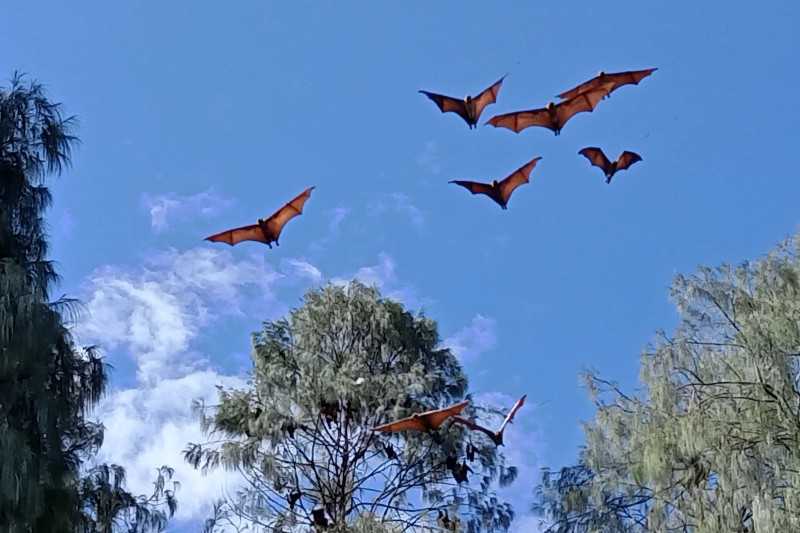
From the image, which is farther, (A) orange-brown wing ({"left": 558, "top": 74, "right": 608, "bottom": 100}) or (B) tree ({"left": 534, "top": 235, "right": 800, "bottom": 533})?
(A) orange-brown wing ({"left": 558, "top": 74, "right": 608, "bottom": 100})

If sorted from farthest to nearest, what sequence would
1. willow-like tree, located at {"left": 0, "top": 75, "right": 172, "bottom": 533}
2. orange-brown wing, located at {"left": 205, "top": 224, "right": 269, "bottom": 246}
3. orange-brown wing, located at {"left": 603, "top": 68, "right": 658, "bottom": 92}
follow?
orange-brown wing, located at {"left": 205, "top": 224, "right": 269, "bottom": 246}
orange-brown wing, located at {"left": 603, "top": 68, "right": 658, "bottom": 92}
willow-like tree, located at {"left": 0, "top": 75, "right": 172, "bottom": 533}

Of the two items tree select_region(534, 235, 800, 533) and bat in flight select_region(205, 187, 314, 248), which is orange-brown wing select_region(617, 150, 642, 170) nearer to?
tree select_region(534, 235, 800, 533)

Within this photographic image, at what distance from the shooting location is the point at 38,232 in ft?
27.5

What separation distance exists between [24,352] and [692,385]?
4.59m

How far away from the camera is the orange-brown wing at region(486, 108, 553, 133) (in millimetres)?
8273

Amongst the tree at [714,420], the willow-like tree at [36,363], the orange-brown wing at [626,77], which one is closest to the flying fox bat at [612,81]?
the orange-brown wing at [626,77]

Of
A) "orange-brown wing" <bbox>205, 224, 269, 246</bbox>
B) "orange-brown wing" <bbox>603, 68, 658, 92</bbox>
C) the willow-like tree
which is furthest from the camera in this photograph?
"orange-brown wing" <bbox>205, 224, 269, 246</bbox>

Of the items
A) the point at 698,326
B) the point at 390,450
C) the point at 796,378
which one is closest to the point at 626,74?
the point at 698,326

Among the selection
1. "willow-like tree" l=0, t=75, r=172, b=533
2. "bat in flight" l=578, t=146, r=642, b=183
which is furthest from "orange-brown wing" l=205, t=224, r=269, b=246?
"bat in flight" l=578, t=146, r=642, b=183

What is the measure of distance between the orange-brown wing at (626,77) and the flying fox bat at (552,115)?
0.61 ft

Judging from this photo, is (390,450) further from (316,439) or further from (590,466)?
(590,466)

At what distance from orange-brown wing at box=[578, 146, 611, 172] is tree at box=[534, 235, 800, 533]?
3.79 ft

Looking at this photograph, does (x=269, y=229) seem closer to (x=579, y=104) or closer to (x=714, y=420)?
(x=579, y=104)

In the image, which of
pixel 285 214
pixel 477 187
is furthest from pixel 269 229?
pixel 477 187
